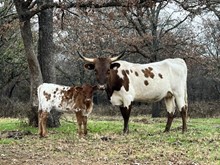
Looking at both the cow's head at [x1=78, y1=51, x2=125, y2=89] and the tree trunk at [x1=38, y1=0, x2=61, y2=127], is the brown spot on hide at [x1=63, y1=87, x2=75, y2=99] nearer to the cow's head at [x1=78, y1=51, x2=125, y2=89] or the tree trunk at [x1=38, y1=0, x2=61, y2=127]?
the cow's head at [x1=78, y1=51, x2=125, y2=89]

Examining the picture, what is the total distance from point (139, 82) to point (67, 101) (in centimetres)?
254

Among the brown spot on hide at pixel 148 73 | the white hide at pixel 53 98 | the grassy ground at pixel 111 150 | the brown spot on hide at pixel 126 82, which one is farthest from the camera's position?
the brown spot on hide at pixel 148 73

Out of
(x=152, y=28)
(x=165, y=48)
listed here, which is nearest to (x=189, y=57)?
(x=165, y=48)

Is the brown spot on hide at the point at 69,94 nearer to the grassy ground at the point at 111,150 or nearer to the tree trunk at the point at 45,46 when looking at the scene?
the grassy ground at the point at 111,150

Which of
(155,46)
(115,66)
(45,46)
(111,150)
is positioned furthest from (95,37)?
(111,150)

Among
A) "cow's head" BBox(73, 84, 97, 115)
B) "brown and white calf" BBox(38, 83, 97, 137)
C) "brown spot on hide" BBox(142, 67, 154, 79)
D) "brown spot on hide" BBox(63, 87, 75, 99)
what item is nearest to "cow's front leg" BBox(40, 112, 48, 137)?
"brown and white calf" BBox(38, 83, 97, 137)

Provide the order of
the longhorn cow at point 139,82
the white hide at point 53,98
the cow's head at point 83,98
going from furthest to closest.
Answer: the longhorn cow at point 139,82 → the white hide at point 53,98 → the cow's head at point 83,98

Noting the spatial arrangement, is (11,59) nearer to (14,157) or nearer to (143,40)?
(143,40)

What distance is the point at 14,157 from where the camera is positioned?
9.73 metres

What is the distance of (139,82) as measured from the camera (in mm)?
14461

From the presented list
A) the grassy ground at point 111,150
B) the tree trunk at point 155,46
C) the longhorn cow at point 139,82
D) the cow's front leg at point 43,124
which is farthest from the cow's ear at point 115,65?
the tree trunk at point 155,46

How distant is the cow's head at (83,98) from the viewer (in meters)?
13.2

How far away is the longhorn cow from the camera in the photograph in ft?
44.2

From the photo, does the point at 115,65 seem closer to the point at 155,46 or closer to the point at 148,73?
the point at 148,73
